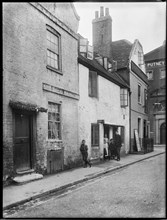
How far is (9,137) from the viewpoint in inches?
316

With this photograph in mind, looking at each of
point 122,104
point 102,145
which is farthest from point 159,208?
point 122,104

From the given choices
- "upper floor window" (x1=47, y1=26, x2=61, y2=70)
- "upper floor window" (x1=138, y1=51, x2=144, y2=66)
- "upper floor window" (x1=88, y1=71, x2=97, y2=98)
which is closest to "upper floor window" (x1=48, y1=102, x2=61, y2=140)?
"upper floor window" (x1=47, y1=26, x2=61, y2=70)

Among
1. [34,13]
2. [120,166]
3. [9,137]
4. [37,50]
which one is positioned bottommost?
[120,166]

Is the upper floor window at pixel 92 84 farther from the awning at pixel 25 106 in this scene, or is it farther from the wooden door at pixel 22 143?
the wooden door at pixel 22 143

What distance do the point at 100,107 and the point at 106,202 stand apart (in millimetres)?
9754

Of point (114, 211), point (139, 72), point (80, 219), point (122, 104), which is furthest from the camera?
point (139, 72)

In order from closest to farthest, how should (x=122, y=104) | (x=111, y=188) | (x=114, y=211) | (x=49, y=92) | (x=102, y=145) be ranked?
(x=114, y=211) → (x=111, y=188) → (x=49, y=92) → (x=102, y=145) → (x=122, y=104)

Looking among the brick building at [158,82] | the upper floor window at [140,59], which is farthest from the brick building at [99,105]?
the brick building at [158,82]

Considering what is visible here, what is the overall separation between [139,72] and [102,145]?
783 cm

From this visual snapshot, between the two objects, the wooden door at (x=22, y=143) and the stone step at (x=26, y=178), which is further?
the wooden door at (x=22, y=143)

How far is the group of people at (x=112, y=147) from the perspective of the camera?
1574 centimetres

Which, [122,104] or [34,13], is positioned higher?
[34,13]

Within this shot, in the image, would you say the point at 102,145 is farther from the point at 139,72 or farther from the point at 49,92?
the point at 139,72

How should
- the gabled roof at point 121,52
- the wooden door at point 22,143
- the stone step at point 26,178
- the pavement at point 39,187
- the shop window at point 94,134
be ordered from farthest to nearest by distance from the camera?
the gabled roof at point 121,52
the shop window at point 94,134
the wooden door at point 22,143
the stone step at point 26,178
the pavement at point 39,187
